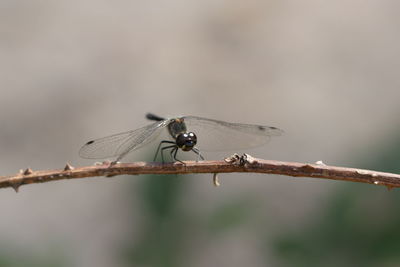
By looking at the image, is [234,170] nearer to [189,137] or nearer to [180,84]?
[189,137]

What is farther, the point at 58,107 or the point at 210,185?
the point at 58,107

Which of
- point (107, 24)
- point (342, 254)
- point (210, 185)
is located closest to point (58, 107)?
→ point (107, 24)

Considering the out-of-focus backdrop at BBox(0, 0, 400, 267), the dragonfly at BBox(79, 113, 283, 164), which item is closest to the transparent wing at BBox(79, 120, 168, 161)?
the dragonfly at BBox(79, 113, 283, 164)

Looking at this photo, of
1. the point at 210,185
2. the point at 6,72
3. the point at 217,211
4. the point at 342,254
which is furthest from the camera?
the point at 6,72

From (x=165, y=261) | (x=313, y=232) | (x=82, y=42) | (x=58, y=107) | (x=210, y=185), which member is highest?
(x=82, y=42)

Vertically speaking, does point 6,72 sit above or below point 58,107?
above

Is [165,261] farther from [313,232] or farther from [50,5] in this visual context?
[50,5]

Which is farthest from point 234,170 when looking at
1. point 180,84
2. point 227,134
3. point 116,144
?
point 180,84
